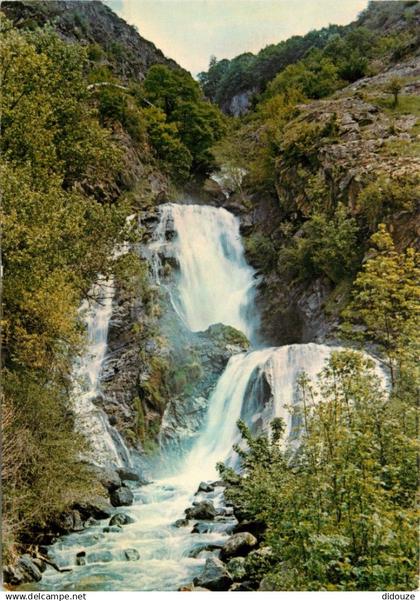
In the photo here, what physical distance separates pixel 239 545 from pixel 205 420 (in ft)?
32.9

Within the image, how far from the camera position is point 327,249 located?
23547 millimetres

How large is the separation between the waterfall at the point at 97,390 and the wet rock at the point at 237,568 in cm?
538

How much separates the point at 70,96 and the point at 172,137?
16953 millimetres

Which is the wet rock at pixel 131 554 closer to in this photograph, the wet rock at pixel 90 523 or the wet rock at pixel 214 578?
the wet rock at pixel 90 523

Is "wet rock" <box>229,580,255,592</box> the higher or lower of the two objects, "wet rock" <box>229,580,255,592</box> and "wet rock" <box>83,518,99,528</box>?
the higher

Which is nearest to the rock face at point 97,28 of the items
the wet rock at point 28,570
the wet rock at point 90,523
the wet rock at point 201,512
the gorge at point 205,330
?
the gorge at point 205,330

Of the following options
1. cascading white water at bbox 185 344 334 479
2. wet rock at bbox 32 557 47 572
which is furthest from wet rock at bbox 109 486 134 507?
wet rock at bbox 32 557 47 572

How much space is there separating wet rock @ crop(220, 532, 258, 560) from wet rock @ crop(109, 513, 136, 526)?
3.30 metres

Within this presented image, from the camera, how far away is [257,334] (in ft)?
88.9

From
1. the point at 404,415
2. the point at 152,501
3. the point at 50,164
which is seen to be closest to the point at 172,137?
the point at 50,164

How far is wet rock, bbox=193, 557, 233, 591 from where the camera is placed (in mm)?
9508

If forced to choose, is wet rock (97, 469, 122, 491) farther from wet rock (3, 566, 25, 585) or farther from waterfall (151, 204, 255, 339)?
waterfall (151, 204, 255, 339)

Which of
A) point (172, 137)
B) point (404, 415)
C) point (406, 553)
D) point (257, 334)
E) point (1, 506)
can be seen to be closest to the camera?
point (406, 553)

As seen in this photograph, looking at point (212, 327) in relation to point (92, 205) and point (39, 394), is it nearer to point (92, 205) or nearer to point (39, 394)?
point (92, 205)
